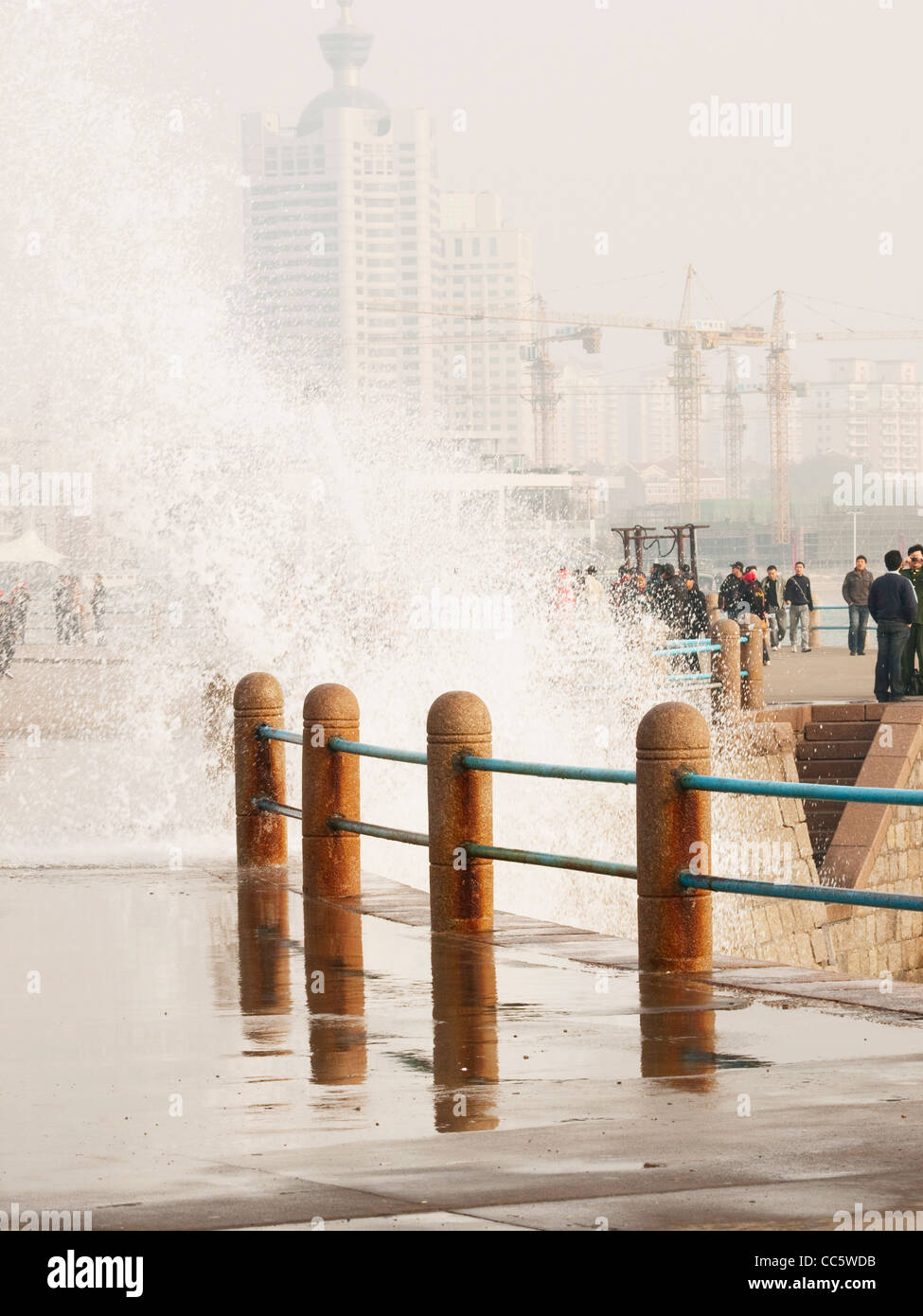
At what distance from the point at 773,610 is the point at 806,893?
36011 millimetres

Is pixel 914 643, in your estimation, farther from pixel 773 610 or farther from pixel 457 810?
pixel 457 810

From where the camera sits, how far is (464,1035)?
7.58 meters

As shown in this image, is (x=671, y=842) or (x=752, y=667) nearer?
(x=671, y=842)

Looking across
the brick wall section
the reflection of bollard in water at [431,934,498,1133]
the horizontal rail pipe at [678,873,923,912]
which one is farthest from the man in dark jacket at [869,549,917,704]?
the horizontal rail pipe at [678,873,923,912]

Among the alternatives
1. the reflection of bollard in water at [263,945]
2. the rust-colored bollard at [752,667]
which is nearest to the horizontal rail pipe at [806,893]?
the reflection of bollard in water at [263,945]

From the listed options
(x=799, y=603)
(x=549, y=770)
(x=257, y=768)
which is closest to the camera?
(x=549, y=770)

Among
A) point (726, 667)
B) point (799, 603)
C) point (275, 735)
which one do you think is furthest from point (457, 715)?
point (799, 603)

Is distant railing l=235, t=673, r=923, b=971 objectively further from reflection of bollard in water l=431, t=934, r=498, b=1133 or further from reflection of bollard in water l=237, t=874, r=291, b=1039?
Result: reflection of bollard in water l=431, t=934, r=498, b=1133

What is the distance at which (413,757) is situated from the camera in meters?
10.5

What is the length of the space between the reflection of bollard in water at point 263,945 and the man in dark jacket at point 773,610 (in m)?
31.7

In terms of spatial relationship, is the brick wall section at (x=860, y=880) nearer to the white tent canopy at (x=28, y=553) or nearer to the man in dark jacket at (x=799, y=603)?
the man in dark jacket at (x=799, y=603)

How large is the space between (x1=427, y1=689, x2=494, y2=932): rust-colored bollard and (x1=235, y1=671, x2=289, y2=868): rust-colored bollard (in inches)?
115

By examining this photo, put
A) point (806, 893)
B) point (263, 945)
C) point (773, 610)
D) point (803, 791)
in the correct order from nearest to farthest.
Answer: point (803, 791)
point (806, 893)
point (263, 945)
point (773, 610)
